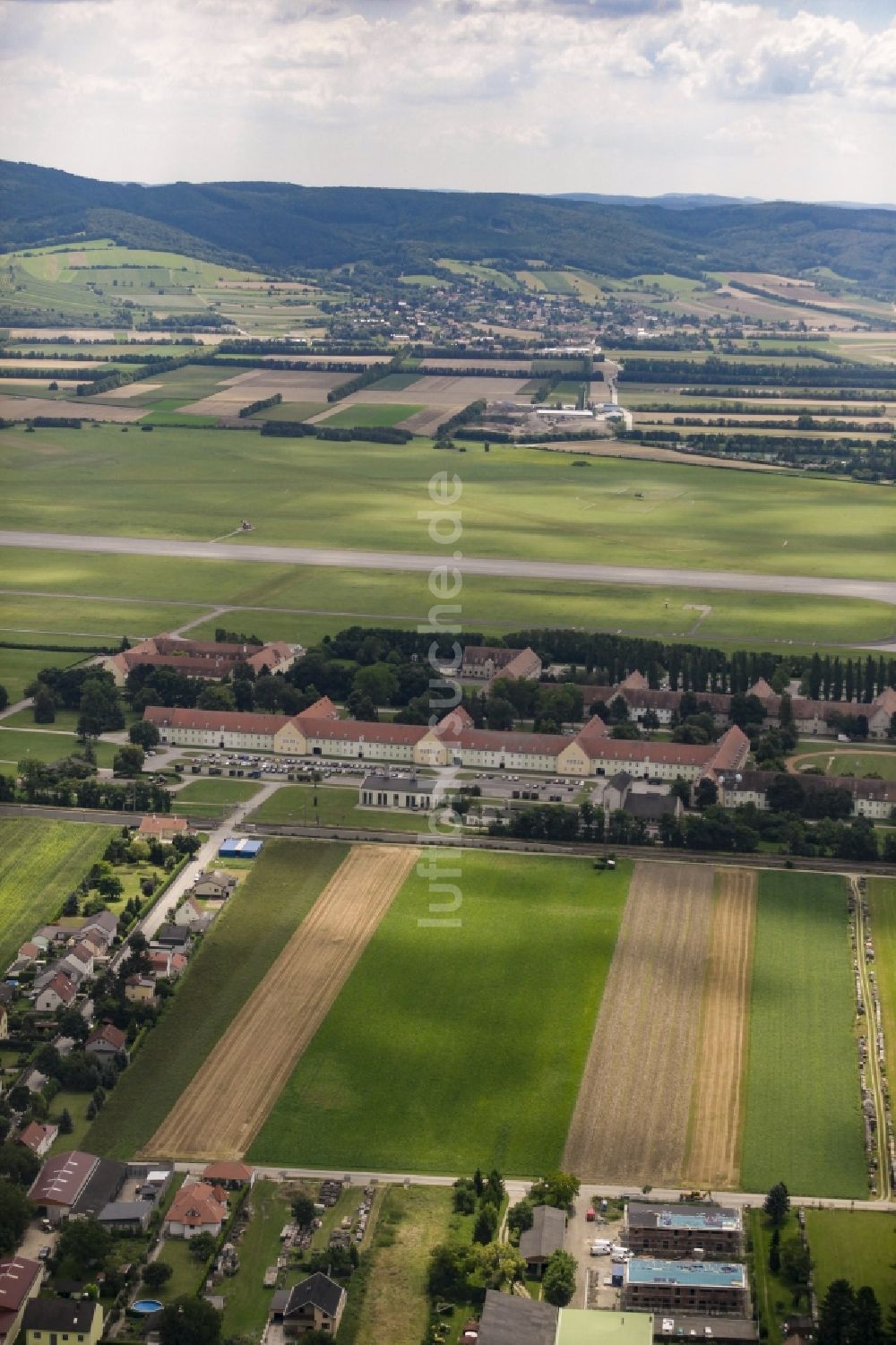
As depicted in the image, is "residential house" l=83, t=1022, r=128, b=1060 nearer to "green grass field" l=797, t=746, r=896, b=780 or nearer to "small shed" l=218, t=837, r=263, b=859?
"small shed" l=218, t=837, r=263, b=859

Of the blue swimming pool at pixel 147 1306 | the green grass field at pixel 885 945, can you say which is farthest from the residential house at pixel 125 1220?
the green grass field at pixel 885 945

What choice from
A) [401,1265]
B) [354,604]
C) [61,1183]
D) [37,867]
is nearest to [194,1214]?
[61,1183]

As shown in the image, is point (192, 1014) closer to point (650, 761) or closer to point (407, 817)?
point (407, 817)

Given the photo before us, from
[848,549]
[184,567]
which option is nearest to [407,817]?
[184,567]

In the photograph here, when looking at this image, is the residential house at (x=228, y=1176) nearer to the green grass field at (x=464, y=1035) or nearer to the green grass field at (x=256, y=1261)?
the green grass field at (x=256, y=1261)

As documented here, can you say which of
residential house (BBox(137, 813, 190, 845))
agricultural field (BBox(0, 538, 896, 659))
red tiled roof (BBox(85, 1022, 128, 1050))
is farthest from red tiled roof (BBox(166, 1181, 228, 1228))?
agricultural field (BBox(0, 538, 896, 659))

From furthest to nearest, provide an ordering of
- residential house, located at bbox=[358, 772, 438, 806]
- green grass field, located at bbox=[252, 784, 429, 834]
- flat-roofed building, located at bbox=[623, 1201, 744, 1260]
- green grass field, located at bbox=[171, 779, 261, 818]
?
residential house, located at bbox=[358, 772, 438, 806]
green grass field, located at bbox=[171, 779, 261, 818]
green grass field, located at bbox=[252, 784, 429, 834]
flat-roofed building, located at bbox=[623, 1201, 744, 1260]

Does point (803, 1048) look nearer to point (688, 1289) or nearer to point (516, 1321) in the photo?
point (688, 1289)

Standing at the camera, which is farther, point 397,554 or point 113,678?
point 397,554
